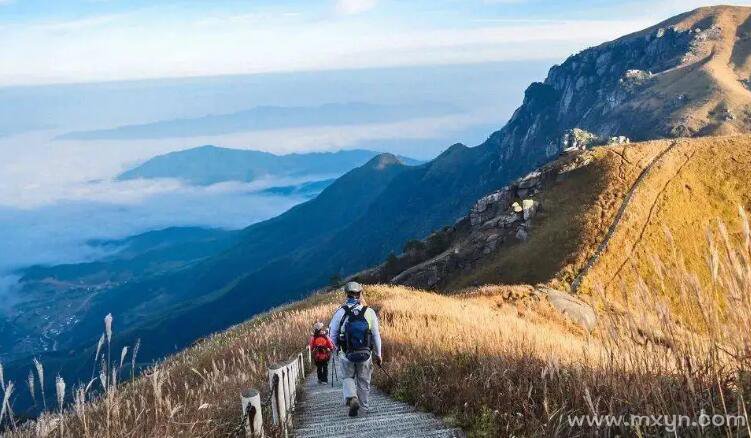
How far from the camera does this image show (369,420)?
9.77 metres

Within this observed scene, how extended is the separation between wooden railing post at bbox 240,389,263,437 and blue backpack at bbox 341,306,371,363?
12.8 ft

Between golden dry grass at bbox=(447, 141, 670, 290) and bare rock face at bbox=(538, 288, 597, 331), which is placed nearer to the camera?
bare rock face at bbox=(538, 288, 597, 331)

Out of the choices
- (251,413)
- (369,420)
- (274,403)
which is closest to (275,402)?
(274,403)

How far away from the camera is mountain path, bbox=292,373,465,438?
27.2 ft

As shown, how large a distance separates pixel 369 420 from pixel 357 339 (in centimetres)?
174

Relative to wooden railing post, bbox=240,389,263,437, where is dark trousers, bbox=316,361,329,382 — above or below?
below

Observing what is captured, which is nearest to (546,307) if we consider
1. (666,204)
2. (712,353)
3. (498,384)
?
(666,204)

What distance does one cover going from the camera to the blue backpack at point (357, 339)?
11.1 metres

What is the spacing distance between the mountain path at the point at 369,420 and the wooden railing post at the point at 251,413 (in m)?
1.69

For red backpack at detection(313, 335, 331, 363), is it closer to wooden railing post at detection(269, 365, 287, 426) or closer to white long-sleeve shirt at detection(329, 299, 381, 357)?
white long-sleeve shirt at detection(329, 299, 381, 357)

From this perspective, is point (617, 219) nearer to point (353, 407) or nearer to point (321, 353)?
point (321, 353)

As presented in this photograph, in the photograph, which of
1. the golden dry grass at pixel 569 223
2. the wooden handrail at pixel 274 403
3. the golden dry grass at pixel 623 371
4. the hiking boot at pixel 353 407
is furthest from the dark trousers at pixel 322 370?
the golden dry grass at pixel 569 223

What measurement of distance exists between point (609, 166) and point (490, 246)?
43.6 feet

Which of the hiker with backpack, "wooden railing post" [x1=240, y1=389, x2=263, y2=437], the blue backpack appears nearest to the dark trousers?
the hiker with backpack
